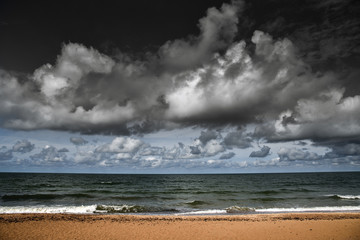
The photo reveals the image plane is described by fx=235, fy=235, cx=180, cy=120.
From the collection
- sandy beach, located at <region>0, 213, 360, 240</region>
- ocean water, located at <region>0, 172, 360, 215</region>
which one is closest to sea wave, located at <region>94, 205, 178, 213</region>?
ocean water, located at <region>0, 172, 360, 215</region>

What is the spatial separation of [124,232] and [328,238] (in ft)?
32.2

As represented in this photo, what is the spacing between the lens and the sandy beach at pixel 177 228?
37.0 feet

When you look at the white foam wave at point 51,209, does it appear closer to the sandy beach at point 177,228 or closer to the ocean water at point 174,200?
the ocean water at point 174,200

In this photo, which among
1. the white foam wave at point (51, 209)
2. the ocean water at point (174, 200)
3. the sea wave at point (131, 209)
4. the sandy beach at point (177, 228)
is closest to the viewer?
the sandy beach at point (177, 228)

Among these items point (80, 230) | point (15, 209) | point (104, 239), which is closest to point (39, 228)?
point (80, 230)

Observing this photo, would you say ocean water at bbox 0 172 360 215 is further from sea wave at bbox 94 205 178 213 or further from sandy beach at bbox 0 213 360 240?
sandy beach at bbox 0 213 360 240

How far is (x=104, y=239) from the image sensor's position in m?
10.7

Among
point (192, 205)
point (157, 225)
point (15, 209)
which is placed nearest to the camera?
point (157, 225)

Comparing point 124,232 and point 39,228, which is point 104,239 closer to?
point 124,232

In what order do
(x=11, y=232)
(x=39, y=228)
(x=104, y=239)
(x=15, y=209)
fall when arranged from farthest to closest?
(x=15, y=209), (x=39, y=228), (x=11, y=232), (x=104, y=239)

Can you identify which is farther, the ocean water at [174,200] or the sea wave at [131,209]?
the ocean water at [174,200]

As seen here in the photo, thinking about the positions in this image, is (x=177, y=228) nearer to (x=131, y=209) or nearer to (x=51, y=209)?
(x=131, y=209)

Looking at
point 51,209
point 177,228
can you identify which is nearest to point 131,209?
point 51,209

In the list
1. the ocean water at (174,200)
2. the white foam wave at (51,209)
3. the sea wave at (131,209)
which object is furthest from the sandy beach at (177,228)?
the sea wave at (131,209)
